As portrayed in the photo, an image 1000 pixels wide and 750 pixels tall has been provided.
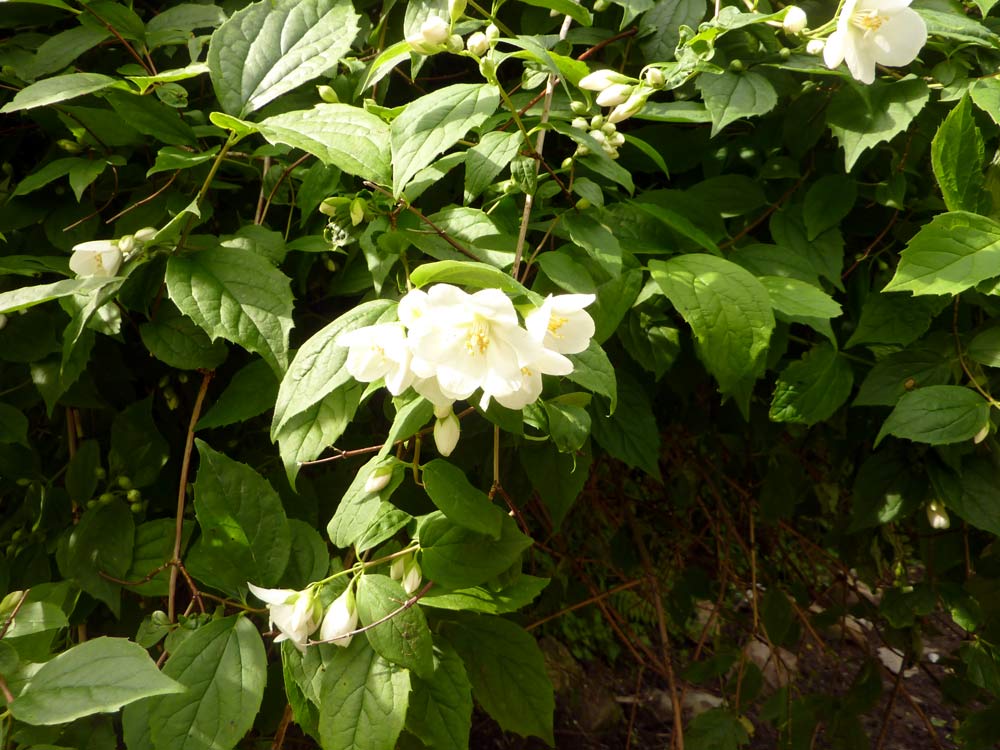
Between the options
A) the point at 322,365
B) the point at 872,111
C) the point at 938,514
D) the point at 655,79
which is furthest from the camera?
the point at 938,514

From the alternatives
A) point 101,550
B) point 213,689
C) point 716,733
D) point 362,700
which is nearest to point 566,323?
point 362,700

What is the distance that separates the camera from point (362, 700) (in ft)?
2.79

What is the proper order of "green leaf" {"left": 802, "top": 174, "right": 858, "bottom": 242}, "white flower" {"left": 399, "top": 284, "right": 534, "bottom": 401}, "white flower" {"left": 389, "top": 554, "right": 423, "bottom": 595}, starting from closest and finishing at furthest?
"white flower" {"left": 399, "top": 284, "right": 534, "bottom": 401} < "white flower" {"left": 389, "top": 554, "right": 423, "bottom": 595} < "green leaf" {"left": 802, "top": 174, "right": 858, "bottom": 242}

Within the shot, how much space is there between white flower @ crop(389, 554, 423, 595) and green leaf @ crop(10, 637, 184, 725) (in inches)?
9.3

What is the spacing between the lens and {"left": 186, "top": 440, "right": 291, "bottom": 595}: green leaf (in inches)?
37.4

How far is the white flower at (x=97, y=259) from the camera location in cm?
97

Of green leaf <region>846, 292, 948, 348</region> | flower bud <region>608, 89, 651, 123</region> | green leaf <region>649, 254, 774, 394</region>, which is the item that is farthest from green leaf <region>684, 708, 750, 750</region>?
flower bud <region>608, 89, 651, 123</region>

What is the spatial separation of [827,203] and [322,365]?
0.81m

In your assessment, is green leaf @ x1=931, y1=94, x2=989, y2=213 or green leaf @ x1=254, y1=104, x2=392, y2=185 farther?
green leaf @ x1=931, y1=94, x2=989, y2=213

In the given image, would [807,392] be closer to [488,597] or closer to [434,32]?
[488,597]

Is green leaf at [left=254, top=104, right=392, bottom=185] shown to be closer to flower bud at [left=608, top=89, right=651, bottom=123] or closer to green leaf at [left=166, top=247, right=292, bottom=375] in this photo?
green leaf at [left=166, top=247, right=292, bottom=375]

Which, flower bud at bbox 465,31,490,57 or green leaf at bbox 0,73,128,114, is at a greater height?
flower bud at bbox 465,31,490,57

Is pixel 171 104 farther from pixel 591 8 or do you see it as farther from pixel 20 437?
pixel 591 8

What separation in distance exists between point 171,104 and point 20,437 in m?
0.51
